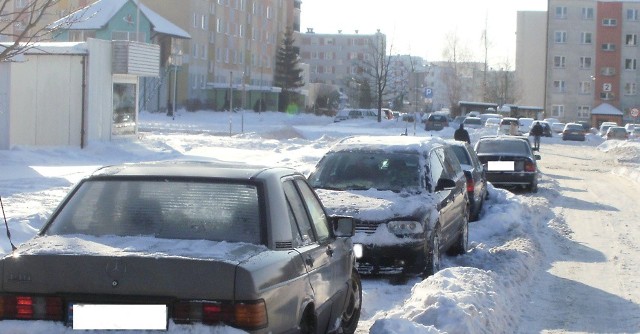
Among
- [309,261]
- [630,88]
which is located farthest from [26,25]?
[630,88]

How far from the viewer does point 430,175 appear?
12.5 m

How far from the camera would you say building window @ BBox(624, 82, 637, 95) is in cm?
10206

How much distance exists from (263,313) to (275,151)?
30.3 metres

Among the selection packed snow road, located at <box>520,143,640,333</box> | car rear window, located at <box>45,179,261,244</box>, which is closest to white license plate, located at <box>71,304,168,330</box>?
car rear window, located at <box>45,179,261,244</box>

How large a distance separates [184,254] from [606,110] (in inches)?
3941

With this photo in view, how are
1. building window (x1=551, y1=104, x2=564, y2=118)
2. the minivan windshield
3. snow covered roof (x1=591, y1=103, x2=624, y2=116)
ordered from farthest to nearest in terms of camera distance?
building window (x1=551, y1=104, x2=564, y2=118) → snow covered roof (x1=591, y1=103, x2=624, y2=116) → the minivan windshield

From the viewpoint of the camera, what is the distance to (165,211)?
19.7ft

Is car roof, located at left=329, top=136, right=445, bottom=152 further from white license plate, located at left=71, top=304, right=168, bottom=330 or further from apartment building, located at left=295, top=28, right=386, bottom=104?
apartment building, located at left=295, top=28, right=386, bottom=104

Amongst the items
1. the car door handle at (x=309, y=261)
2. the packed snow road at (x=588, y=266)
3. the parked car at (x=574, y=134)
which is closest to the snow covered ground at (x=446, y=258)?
the packed snow road at (x=588, y=266)

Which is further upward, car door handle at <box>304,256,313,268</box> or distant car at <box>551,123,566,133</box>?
car door handle at <box>304,256,313,268</box>

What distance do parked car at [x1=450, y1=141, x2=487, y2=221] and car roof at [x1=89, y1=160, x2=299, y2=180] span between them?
11.0m

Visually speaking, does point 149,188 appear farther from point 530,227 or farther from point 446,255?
point 530,227

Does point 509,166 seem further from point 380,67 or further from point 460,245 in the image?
point 380,67

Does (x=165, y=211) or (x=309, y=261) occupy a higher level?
(x=165, y=211)
